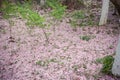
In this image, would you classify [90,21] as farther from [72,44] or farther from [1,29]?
[1,29]

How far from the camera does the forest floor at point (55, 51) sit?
35.3 feet

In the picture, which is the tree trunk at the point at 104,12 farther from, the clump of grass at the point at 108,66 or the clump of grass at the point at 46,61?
the clump of grass at the point at 108,66

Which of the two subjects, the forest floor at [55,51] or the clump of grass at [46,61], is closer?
the forest floor at [55,51]

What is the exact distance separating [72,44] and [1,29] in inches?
253

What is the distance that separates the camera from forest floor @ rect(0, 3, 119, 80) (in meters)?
10.8

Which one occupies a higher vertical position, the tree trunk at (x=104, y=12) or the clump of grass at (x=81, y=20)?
the tree trunk at (x=104, y=12)

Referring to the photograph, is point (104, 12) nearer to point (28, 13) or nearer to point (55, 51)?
point (28, 13)

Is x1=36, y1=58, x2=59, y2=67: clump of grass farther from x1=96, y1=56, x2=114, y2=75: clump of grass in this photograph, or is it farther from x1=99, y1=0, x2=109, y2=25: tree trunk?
x1=99, y1=0, x2=109, y2=25: tree trunk

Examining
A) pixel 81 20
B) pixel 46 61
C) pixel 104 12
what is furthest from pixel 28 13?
pixel 46 61

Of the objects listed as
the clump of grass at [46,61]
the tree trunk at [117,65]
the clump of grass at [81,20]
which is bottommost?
the clump of grass at [46,61]

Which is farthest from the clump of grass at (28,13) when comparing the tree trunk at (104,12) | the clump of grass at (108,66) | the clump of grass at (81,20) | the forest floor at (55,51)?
the clump of grass at (108,66)

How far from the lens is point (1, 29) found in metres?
18.0

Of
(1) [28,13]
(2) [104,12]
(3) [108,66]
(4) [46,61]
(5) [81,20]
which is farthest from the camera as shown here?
(5) [81,20]

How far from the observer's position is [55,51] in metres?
13.5
